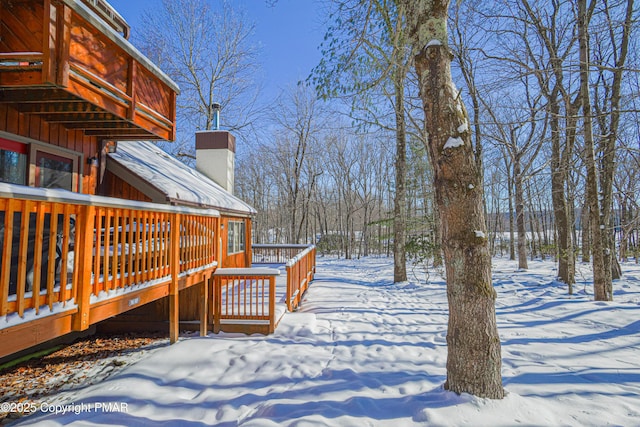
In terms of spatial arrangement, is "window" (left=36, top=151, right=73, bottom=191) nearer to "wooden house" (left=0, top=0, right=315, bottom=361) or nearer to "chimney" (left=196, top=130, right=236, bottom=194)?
"wooden house" (left=0, top=0, right=315, bottom=361)

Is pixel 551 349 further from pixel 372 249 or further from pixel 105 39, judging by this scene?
pixel 372 249

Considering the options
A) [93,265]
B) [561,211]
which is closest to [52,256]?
[93,265]

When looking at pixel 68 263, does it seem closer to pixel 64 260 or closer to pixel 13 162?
pixel 64 260

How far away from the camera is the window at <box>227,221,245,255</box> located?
9824 mm

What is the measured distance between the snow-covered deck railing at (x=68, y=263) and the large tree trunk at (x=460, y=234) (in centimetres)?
322

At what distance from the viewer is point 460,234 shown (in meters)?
2.64

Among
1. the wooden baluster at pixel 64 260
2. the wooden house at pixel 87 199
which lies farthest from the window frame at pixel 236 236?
the wooden baluster at pixel 64 260

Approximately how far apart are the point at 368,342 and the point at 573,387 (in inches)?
94.3

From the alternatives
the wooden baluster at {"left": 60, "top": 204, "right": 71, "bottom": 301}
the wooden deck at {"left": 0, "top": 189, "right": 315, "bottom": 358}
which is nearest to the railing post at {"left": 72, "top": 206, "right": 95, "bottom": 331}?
the wooden deck at {"left": 0, "top": 189, "right": 315, "bottom": 358}

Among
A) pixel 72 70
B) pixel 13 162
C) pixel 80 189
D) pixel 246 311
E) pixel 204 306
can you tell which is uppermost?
pixel 72 70

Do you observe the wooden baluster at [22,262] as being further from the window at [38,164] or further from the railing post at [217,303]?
the railing post at [217,303]

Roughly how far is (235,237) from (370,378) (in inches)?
312

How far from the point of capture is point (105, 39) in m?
4.01

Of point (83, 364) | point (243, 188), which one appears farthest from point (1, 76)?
point (243, 188)
